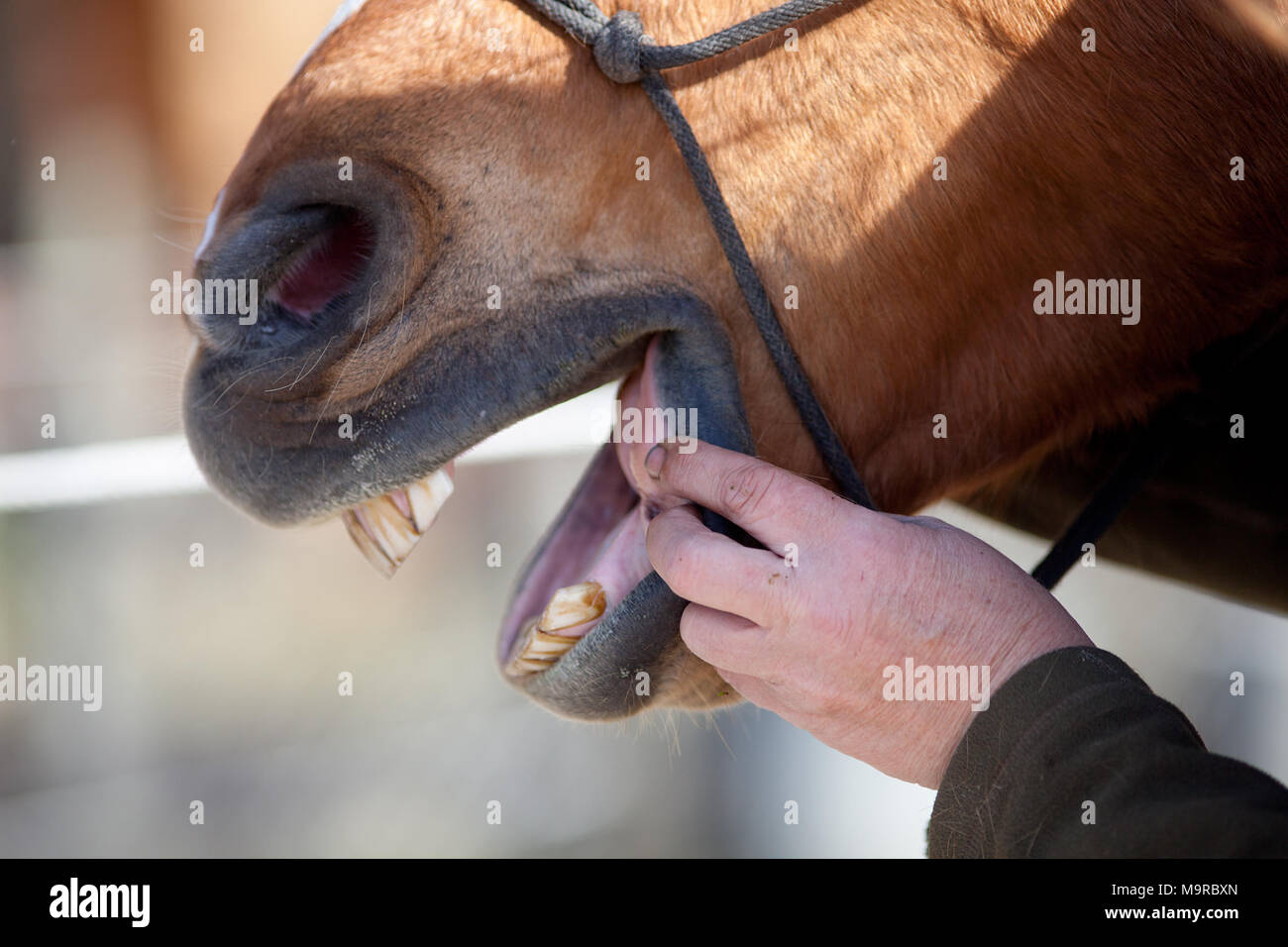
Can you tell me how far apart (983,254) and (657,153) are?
0.95 feet

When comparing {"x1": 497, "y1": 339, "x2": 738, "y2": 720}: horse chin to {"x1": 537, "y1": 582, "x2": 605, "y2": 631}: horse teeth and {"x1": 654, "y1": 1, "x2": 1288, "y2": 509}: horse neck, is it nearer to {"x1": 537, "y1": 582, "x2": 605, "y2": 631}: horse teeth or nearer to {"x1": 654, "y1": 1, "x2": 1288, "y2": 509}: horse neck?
{"x1": 537, "y1": 582, "x2": 605, "y2": 631}: horse teeth

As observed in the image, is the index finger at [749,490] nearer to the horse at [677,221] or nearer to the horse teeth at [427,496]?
the horse at [677,221]

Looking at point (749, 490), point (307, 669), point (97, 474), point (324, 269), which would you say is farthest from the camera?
point (307, 669)

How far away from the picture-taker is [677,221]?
2.89ft

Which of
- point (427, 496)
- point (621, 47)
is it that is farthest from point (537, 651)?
point (621, 47)

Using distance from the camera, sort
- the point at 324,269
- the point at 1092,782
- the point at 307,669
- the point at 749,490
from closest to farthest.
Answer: the point at 1092,782, the point at 749,490, the point at 324,269, the point at 307,669

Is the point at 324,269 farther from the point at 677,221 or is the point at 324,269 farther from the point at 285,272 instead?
the point at 677,221

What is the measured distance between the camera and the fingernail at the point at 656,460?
2.83ft

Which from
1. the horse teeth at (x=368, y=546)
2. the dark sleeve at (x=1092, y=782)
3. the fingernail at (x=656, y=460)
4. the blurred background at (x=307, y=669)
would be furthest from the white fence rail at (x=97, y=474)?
the dark sleeve at (x=1092, y=782)

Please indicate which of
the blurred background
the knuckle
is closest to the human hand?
the knuckle

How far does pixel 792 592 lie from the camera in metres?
0.79

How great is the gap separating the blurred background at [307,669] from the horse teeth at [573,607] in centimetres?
151

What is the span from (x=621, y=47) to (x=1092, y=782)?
25.1 inches
